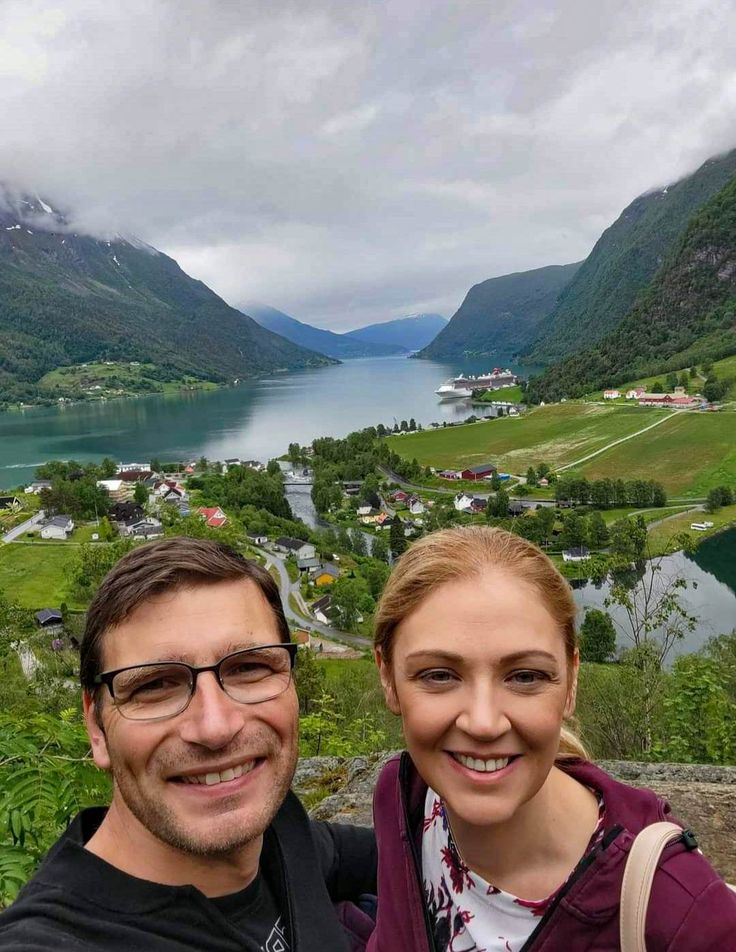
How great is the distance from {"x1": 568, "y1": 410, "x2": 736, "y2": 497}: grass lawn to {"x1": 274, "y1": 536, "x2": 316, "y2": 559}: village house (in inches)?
1051

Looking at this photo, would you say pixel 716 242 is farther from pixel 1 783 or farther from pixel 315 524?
pixel 1 783

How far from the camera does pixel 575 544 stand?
3294 centimetres

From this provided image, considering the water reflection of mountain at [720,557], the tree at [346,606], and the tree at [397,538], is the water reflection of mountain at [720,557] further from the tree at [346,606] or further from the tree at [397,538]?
the tree at [346,606]

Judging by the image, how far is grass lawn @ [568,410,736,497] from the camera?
144ft

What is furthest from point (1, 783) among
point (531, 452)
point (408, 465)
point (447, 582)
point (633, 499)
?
point (531, 452)

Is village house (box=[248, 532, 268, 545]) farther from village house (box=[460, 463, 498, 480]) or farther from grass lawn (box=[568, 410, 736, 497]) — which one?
grass lawn (box=[568, 410, 736, 497])

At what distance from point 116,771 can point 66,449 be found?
266 feet

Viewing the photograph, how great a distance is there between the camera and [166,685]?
4.05ft

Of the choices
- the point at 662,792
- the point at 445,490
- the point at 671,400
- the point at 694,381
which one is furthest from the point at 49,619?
the point at 694,381

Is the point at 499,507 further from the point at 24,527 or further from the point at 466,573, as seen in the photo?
the point at 466,573

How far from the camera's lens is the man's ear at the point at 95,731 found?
1259 millimetres

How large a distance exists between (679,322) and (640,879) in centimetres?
12928

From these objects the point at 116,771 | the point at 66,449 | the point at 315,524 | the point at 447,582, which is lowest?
the point at 315,524

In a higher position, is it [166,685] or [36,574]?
[166,685]
